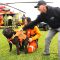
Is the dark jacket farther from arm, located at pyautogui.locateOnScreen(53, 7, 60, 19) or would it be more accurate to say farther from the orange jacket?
the orange jacket

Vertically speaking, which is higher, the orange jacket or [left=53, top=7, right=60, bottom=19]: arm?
[left=53, top=7, right=60, bottom=19]: arm

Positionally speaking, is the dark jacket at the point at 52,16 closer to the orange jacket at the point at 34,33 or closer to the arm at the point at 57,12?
the arm at the point at 57,12

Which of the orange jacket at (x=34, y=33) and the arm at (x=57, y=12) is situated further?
the orange jacket at (x=34, y=33)

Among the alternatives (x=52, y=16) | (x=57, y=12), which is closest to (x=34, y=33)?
(x=52, y=16)

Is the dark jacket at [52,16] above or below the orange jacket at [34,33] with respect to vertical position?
above

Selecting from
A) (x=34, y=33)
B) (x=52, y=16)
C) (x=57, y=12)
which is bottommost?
(x=34, y=33)

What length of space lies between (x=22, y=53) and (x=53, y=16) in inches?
75.1

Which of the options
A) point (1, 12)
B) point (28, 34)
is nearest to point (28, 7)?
point (1, 12)

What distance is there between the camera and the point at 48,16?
6531 mm

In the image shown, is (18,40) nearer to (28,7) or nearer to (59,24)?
(59,24)

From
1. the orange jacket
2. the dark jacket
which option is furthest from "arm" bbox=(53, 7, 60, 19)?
the orange jacket

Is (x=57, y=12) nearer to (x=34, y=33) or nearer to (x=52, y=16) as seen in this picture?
(x=52, y=16)

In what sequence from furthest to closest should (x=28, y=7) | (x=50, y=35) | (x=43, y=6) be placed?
(x=28, y=7)
(x=50, y=35)
(x=43, y=6)

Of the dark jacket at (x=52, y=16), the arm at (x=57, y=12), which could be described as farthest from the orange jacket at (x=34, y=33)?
the arm at (x=57, y=12)
